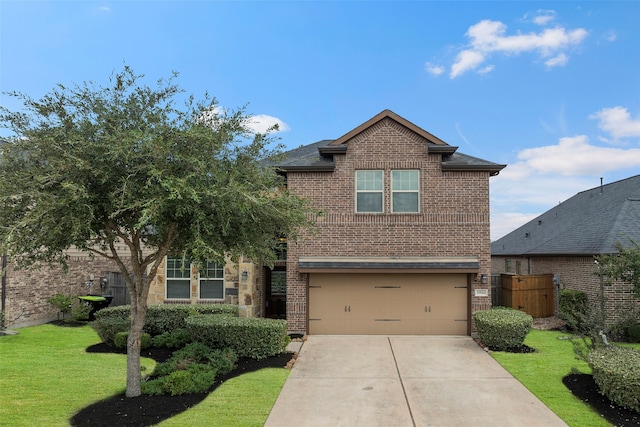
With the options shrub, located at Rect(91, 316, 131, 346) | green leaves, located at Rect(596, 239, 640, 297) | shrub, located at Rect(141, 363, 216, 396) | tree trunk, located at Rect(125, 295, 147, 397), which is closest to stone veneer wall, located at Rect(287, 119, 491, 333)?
green leaves, located at Rect(596, 239, 640, 297)

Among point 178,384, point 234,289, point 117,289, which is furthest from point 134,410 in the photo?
point 117,289

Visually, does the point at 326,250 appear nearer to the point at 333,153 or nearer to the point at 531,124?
the point at 333,153

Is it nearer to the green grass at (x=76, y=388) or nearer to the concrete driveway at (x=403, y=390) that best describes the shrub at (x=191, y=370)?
the green grass at (x=76, y=388)

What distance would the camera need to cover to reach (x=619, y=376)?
6.89m

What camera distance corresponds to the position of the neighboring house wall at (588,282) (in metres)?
12.6

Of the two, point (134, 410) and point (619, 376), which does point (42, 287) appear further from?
point (619, 376)

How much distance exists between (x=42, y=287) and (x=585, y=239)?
2023cm

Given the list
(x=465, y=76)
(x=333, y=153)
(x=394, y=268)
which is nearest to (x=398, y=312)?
(x=394, y=268)

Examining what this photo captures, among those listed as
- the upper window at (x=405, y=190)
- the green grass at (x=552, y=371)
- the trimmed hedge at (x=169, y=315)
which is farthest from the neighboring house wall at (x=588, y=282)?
the trimmed hedge at (x=169, y=315)

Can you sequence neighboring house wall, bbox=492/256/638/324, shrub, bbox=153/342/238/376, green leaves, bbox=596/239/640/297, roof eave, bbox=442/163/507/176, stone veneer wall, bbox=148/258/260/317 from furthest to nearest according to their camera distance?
1. stone veneer wall, bbox=148/258/260/317
2. roof eave, bbox=442/163/507/176
3. neighboring house wall, bbox=492/256/638/324
4. green leaves, bbox=596/239/640/297
5. shrub, bbox=153/342/238/376

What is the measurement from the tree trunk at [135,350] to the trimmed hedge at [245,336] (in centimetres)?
313

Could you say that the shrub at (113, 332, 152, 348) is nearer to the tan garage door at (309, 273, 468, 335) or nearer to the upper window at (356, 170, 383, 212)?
the tan garage door at (309, 273, 468, 335)

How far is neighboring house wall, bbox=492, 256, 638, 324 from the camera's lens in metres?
12.6

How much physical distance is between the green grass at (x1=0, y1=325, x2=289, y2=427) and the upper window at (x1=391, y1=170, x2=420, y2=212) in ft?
21.8
